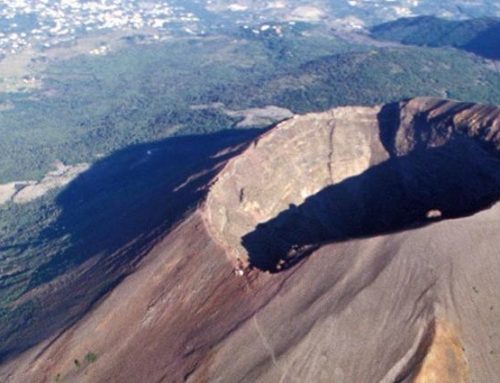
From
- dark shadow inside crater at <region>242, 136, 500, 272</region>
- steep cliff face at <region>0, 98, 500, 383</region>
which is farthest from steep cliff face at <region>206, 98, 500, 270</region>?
steep cliff face at <region>0, 98, 500, 383</region>

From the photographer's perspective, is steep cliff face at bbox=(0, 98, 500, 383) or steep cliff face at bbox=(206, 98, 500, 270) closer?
steep cliff face at bbox=(0, 98, 500, 383)

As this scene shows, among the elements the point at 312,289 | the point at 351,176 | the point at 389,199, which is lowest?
the point at 351,176

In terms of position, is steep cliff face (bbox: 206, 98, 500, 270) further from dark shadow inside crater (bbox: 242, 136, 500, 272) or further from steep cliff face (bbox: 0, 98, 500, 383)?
steep cliff face (bbox: 0, 98, 500, 383)

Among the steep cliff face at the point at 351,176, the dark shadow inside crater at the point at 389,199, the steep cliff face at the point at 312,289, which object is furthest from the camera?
the steep cliff face at the point at 351,176

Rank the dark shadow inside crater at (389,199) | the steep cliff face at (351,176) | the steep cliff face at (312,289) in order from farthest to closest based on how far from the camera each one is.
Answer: the steep cliff face at (351,176), the dark shadow inside crater at (389,199), the steep cliff face at (312,289)

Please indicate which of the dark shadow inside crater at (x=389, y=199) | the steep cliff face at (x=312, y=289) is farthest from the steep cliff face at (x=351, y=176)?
the steep cliff face at (x=312, y=289)

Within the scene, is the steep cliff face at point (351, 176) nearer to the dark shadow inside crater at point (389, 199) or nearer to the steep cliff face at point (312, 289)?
the dark shadow inside crater at point (389, 199)

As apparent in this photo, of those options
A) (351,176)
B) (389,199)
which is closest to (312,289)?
(389,199)

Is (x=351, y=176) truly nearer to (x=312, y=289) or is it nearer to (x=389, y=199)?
(x=389, y=199)

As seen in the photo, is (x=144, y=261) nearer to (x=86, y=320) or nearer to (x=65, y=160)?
(x=86, y=320)
